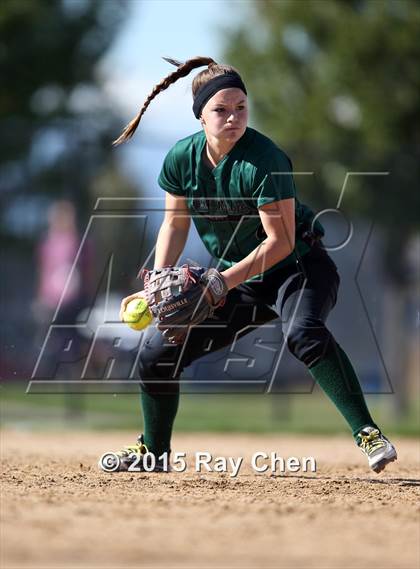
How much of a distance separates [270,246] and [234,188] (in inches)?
14.2

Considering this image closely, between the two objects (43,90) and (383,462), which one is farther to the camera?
(43,90)

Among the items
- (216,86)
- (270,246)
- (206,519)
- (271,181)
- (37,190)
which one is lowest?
(206,519)

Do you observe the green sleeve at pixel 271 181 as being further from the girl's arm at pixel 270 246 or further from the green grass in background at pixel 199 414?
the green grass in background at pixel 199 414

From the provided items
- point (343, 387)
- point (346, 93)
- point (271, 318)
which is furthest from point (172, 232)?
point (346, 93)

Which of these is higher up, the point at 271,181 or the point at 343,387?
the point at 271,181

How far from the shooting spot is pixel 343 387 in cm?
524

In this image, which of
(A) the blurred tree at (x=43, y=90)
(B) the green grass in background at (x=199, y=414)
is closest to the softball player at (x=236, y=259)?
(B) the green grass in background at (x=199, y=414)

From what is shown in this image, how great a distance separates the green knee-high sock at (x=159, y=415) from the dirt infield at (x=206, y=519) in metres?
0.21

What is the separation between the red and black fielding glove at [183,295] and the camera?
5161 millimetres

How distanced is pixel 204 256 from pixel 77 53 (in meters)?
8.64

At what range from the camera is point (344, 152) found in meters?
12.9

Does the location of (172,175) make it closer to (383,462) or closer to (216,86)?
(216,86)

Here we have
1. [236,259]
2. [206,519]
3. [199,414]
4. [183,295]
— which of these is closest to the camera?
[206,519]

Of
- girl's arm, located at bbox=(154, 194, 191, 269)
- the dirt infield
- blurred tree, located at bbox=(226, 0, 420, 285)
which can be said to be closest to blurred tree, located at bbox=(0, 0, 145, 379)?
blurred tree, located at bbox=(226, 0, 420, 285)
